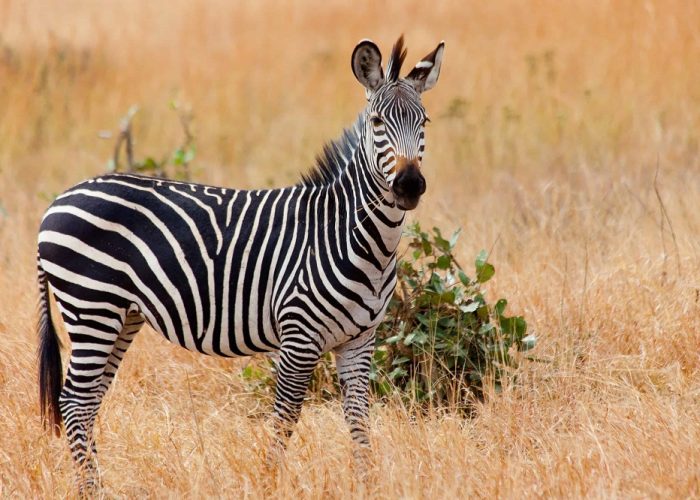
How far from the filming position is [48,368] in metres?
4.88

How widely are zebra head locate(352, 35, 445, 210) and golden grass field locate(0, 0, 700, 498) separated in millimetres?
1219

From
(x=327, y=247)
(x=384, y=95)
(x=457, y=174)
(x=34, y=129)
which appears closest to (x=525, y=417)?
(x=327, y=247)

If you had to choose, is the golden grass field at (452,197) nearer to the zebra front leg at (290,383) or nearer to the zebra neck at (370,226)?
the zebra front leg at (290,383)

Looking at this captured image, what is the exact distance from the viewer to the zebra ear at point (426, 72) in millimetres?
4538

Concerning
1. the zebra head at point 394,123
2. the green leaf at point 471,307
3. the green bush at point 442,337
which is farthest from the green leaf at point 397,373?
the zebra head at point 394,123

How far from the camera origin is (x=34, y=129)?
12445 millimetres

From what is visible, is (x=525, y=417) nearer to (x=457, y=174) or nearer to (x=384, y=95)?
(x=384, y=95)

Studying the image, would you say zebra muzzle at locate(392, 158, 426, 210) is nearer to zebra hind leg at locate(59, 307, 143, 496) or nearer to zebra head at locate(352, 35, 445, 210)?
zebra head at locate(352, 35, 445, 210)

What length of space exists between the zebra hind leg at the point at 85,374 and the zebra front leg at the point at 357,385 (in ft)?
3.74

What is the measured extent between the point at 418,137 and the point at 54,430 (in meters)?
2.35

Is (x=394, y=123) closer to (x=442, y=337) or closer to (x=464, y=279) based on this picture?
(x=464, y=279)

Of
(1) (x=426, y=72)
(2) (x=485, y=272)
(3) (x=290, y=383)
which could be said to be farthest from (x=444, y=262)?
(3) (x=290, y=383)

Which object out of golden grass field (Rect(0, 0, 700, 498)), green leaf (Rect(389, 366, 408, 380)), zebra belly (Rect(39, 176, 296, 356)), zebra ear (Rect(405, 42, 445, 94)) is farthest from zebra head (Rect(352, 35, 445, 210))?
green leaf (Rect(389, 366, 408, 380))

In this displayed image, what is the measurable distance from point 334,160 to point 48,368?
179 cm
